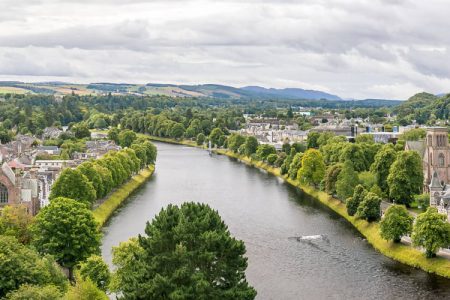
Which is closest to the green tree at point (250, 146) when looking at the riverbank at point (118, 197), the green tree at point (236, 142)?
the green tree at point (236, 142)

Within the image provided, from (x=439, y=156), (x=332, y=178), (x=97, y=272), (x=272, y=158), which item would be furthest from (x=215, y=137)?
(x=97, y=272)

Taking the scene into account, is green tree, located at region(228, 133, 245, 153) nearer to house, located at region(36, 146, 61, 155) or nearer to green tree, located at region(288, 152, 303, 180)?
house, located at region(36, 146, 61, 155)

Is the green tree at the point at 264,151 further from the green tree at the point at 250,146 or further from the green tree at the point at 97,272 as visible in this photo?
the green tree at the point at 97,272

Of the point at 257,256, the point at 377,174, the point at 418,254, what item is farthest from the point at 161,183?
the point at 418,254

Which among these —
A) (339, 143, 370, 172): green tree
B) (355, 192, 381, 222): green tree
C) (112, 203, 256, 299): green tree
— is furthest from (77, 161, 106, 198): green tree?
(112, 203, 256, 299): green tree

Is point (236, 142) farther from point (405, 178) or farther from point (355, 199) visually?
point (355, 199)

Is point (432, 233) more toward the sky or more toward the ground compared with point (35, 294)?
more toward the ground

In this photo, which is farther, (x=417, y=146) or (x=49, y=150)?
(x=49, y=150)
